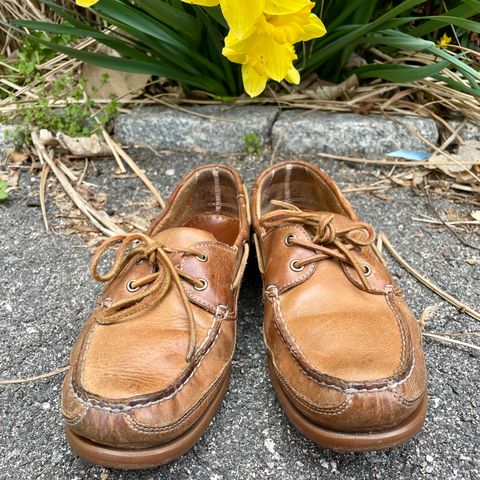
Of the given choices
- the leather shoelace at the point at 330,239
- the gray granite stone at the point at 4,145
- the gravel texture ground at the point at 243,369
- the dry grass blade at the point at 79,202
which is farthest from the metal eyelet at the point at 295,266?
the gray granite stone at the point at 4,145

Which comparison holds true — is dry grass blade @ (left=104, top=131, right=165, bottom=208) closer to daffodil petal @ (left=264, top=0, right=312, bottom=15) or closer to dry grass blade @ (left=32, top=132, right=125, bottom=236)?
dry grass blade @ (left=32, top=132, right=125, bottom=236)

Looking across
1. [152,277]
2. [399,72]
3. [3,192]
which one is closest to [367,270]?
[152,277]

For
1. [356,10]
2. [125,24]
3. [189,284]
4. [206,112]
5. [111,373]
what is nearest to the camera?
[111,373]

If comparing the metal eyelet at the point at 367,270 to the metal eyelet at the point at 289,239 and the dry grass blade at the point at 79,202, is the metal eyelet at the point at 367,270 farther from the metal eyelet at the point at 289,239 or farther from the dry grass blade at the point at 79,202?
the dry grass blade at the point at 79,202

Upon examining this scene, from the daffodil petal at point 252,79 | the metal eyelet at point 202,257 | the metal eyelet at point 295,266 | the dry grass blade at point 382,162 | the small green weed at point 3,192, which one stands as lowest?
the small green weed at point 3,192

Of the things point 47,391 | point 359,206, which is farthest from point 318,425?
point 359,206

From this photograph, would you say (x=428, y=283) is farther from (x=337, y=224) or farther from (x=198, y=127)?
(x=198, y=127)

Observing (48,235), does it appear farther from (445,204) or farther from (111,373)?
(445,204)
